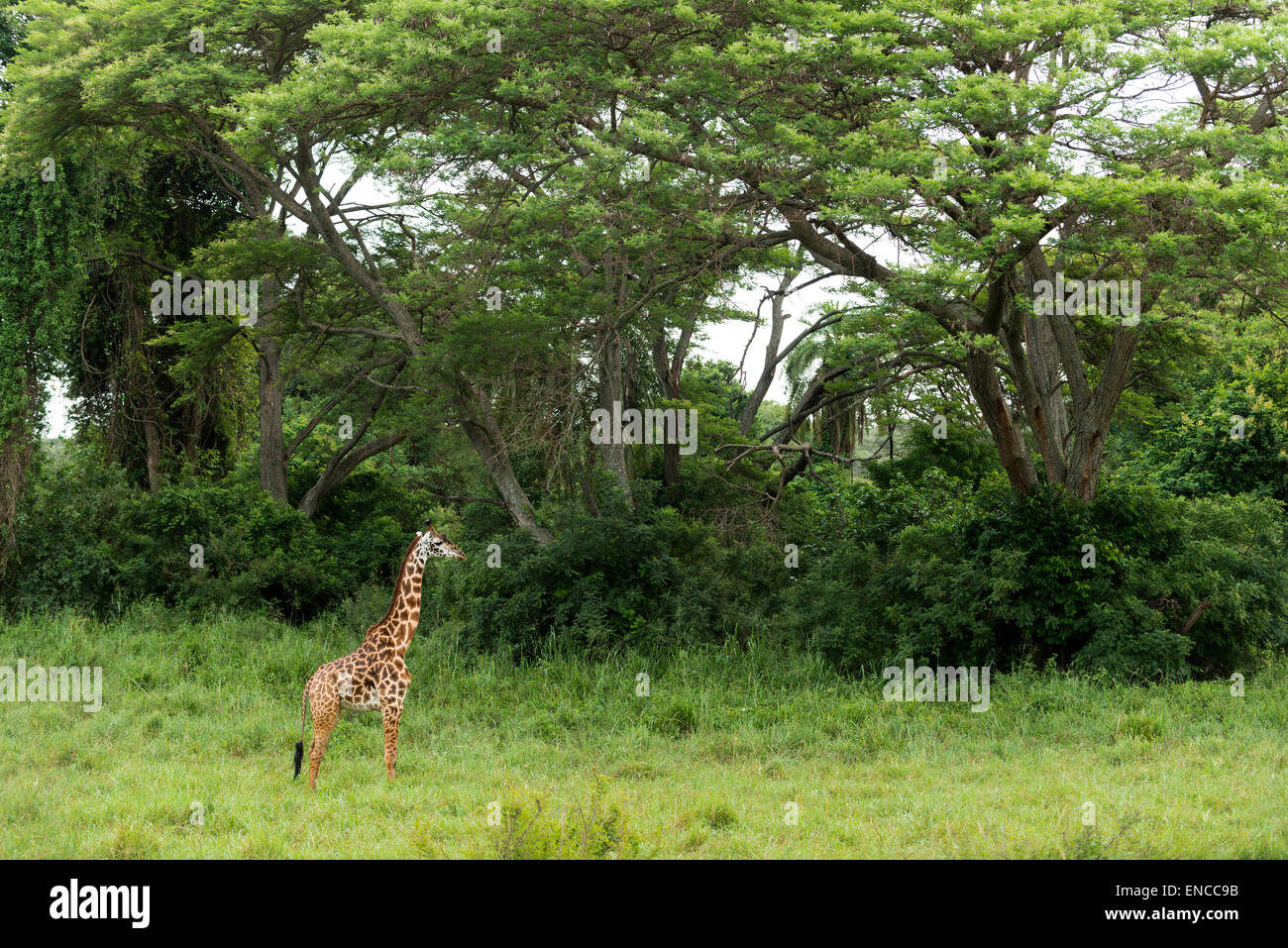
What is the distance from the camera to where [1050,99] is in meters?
11.1

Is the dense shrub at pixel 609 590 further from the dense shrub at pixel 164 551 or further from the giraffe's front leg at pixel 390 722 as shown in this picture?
the giraffe's front leg at pixel 390 722

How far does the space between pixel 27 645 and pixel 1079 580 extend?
13186mm

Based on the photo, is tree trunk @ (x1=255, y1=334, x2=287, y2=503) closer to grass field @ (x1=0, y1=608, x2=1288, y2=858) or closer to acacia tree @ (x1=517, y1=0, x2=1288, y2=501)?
grass field @ (x1=0, y1=608, x2=1288, y2=858)

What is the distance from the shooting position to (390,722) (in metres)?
9.05

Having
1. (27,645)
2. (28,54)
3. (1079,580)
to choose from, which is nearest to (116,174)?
(28,54)

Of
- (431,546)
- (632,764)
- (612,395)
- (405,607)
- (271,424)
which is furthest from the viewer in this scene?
(271,424)

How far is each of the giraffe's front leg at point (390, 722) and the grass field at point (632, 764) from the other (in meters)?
0.25

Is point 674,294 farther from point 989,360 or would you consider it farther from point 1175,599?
point 1175,599

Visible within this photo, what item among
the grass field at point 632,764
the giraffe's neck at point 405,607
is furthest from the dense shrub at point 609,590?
the giraffe's neck at point 405,607

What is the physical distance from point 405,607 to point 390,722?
2.93 feet

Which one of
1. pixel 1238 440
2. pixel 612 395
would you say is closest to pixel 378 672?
pixel 612 395

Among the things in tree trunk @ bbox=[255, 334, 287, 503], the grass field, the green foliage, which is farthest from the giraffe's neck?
the green foliage

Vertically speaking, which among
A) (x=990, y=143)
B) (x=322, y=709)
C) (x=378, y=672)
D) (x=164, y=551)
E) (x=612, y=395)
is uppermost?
(x=990, y=143)

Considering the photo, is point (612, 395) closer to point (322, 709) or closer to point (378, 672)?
point (378, 672)
